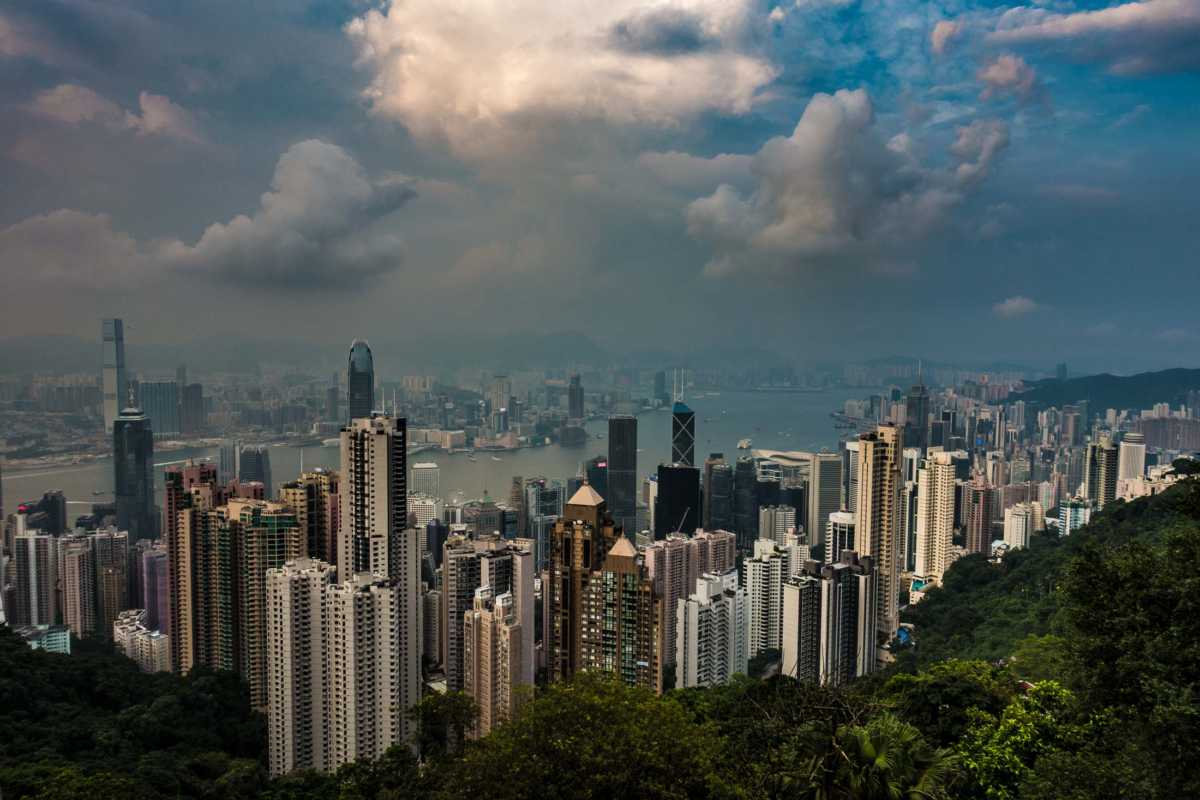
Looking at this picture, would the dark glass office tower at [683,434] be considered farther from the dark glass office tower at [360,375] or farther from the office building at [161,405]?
the office building at [161,405]

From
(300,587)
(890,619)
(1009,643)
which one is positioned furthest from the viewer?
(890,619)

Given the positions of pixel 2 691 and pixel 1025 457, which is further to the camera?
pixel 1025 457

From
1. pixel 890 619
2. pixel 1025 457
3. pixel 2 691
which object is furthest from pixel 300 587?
pixel 1025 457

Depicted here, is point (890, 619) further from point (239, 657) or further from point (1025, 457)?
point (1025, 457)

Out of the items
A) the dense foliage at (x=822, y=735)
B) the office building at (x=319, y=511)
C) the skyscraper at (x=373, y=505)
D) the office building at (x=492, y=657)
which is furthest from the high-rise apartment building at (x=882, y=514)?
the office building at (x=319, y=511)

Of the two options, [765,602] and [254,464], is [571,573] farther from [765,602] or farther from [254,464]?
[254,464]

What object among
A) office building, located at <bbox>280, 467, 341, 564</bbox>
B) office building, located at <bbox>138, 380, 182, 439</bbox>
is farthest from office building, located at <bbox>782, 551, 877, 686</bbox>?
office building, located at <bbox>138, 380, 182, 439</bbox>

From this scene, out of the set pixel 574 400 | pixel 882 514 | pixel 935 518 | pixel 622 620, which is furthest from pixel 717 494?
pixel 622 620
